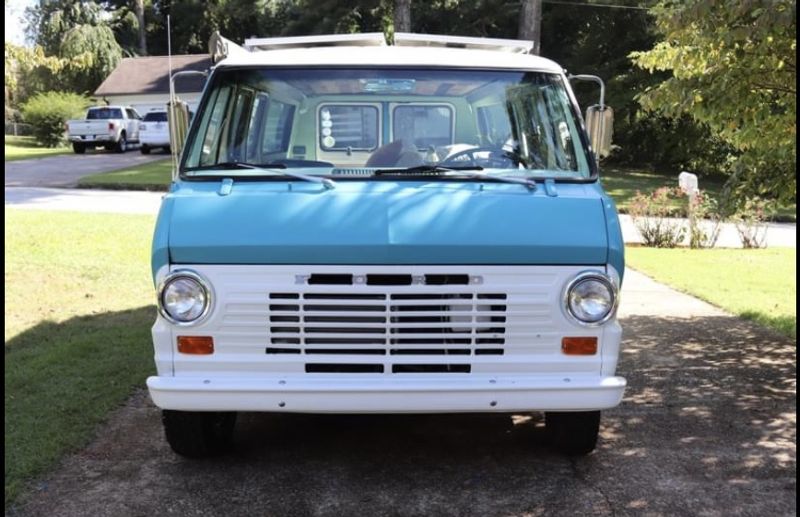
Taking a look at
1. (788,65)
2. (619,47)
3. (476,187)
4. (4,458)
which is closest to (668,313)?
(788,65)

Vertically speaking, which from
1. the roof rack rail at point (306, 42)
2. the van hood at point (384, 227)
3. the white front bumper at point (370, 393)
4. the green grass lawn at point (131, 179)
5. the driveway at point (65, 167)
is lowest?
the driveway at point (65, 167)

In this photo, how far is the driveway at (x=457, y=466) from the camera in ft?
12.7

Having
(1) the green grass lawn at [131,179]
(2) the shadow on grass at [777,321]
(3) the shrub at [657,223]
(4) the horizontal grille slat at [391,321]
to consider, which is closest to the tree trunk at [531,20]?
(3) the shrub at [657,223]

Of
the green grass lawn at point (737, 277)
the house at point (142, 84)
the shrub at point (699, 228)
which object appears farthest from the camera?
the house at point (142, 84)

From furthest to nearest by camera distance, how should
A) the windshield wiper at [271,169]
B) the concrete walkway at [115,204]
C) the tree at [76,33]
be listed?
the tree at [76,33] → the concrete walkway at [115,204] → the windshield wiper at [271,169]

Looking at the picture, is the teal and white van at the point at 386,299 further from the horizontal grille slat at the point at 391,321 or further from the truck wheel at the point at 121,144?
the truck wheel at the point at 121,144

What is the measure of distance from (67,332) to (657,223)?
10.3 m

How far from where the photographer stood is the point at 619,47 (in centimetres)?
2975

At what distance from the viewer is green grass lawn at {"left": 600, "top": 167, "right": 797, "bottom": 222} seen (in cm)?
2073

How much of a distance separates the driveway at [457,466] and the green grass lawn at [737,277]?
110 inches

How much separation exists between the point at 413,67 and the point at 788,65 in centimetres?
251

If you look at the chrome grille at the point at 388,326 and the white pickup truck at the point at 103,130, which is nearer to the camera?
the chrome grille at the point at 388,326

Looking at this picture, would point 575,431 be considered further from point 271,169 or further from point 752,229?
point 752,229

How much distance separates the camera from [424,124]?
16.0 feet
